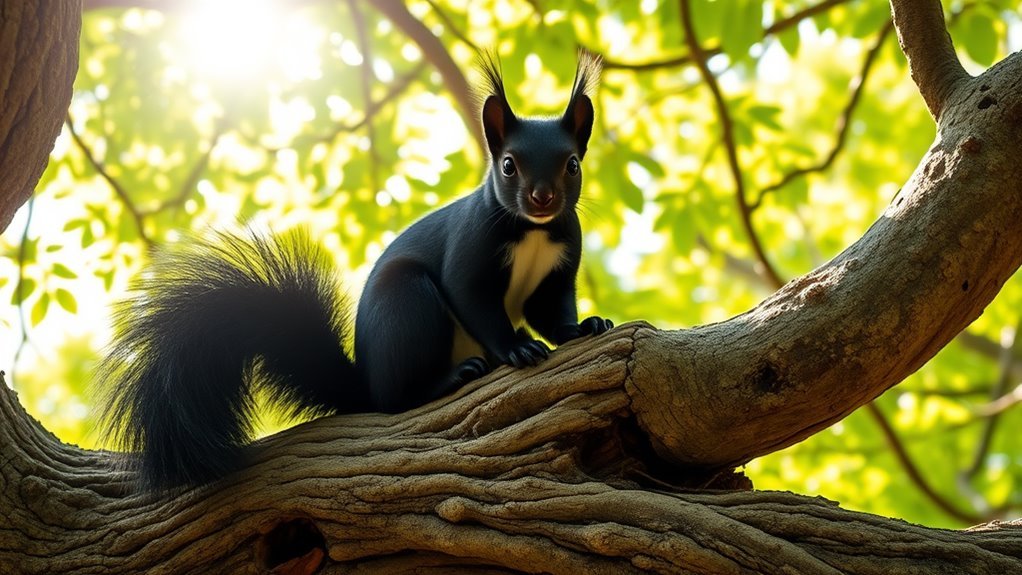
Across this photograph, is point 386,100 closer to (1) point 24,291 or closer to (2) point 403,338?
(1) point 24,291

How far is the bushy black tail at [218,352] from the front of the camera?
287 cm

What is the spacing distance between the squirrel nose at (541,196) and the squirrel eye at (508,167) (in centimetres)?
16

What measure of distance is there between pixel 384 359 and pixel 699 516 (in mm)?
1343

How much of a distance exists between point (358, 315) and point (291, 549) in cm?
101

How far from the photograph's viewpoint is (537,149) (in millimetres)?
3436

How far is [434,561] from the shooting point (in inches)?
100.0

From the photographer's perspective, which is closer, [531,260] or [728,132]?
[531,260]

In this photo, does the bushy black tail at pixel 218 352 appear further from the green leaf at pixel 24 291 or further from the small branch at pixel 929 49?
the small branch at pixel 929 49

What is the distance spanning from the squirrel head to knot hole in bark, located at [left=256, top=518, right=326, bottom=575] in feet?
4.22

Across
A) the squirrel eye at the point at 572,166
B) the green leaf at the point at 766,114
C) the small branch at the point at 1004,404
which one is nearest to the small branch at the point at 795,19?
the green leaf at the point at 766,114

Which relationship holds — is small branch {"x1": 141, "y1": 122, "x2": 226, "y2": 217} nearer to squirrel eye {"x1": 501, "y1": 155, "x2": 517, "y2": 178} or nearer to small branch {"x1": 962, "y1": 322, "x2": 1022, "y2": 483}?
squirrel eye {"x1": 501, "y1": 155, "x2": 517, "y2": 178}

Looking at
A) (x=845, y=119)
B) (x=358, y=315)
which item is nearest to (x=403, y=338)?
(x=358, y=315)

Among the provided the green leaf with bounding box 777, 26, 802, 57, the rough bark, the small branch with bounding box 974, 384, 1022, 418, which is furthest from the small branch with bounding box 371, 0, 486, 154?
the small branch with bounding box 974, 384, 1022, 418

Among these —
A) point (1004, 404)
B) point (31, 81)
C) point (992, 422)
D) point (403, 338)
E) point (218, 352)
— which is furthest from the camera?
point (992, 422)
